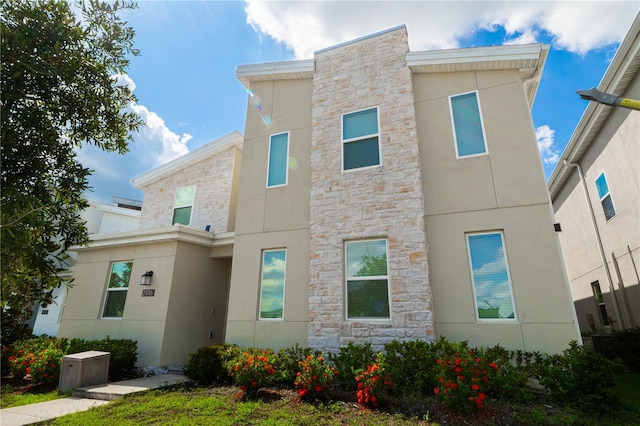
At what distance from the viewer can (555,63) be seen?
8602 mm

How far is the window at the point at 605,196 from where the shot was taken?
37.9 feet

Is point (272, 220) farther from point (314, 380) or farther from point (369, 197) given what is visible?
point (314, 380)

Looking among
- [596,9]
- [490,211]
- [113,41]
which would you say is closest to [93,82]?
[113,41]

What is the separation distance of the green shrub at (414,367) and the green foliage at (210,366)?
11.2ft

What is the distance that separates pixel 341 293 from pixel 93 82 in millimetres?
6002

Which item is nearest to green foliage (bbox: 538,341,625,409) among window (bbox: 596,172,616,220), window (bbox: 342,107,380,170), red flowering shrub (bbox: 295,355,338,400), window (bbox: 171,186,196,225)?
red flowering shrub (bbox: 295,355,338,400)

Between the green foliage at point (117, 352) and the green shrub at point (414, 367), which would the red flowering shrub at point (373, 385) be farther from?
the green foliage at point (117, 352)

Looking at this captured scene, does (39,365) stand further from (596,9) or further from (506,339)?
(596,9)

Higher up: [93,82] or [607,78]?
[607,78]

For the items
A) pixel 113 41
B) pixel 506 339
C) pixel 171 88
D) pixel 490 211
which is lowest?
pixel 506 339

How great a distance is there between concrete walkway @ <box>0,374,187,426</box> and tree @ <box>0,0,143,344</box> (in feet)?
8.68

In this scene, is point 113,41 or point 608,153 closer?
point 113,41

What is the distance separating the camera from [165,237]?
382 inches

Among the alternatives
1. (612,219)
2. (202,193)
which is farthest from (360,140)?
(612,219)
